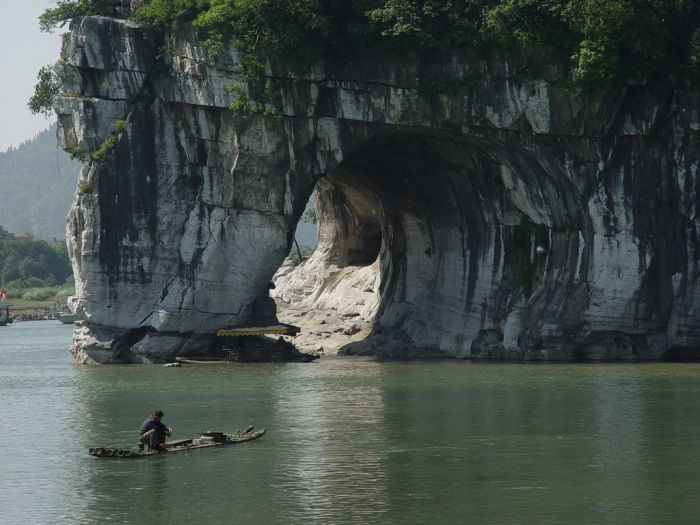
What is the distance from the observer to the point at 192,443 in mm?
23953

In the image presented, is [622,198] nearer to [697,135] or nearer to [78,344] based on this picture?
[697,135]

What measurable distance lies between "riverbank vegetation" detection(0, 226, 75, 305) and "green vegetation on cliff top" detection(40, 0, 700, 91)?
288 ft

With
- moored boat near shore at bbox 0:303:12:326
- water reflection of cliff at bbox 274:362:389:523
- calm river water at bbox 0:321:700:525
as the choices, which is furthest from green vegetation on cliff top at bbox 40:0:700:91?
moored boat near shore at bbox 0:303:12:326

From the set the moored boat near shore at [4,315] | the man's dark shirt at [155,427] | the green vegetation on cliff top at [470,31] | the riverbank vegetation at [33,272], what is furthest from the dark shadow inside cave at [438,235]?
the riverbank vegetation at [33,272]

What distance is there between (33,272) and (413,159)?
10145 cm

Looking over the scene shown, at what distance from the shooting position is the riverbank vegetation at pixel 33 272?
128 metres

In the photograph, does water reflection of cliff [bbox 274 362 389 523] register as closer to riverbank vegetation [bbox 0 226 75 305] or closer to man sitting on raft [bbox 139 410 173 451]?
man sitting on raft [bbox 139 410 173 451]

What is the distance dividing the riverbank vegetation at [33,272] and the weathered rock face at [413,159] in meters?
84.4

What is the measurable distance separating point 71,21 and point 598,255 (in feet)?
60.9

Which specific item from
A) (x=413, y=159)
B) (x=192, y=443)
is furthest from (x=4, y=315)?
(x=192, y=443)

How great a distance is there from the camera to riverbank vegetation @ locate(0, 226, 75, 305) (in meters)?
128

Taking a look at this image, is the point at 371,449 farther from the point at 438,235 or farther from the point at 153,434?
the point at 438,235

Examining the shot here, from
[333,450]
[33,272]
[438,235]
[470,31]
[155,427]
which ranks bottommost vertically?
[333,450]

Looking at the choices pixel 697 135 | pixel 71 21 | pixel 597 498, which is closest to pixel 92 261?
pixel 71 21
